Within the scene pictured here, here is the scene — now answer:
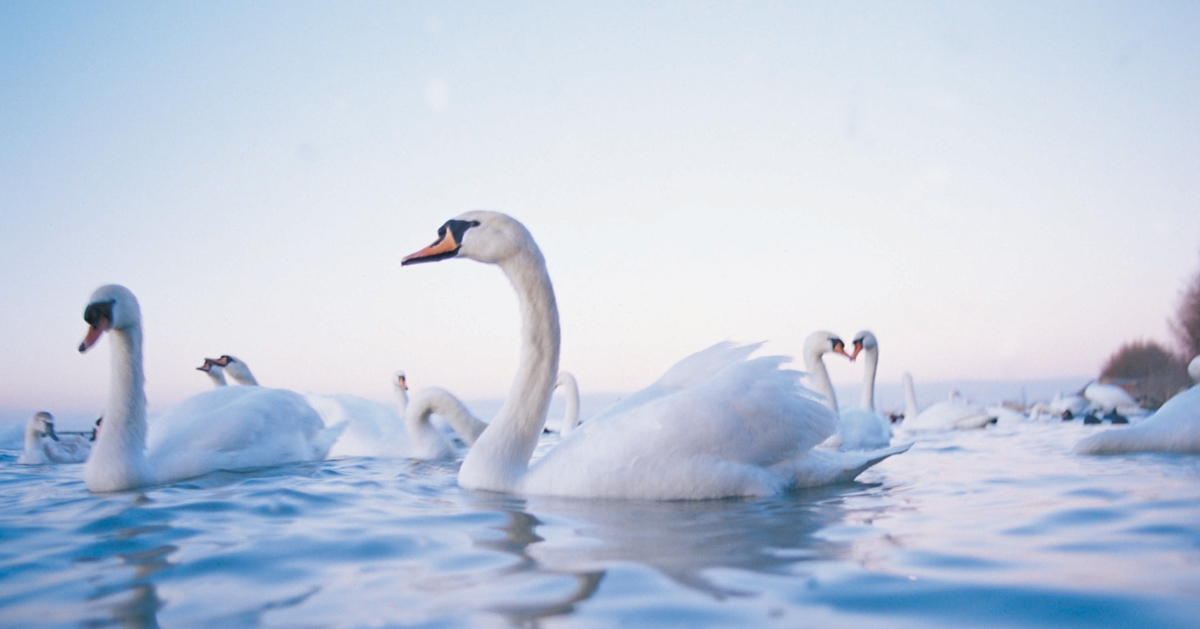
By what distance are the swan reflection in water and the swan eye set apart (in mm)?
3291

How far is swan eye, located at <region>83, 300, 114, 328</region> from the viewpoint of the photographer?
607 cm

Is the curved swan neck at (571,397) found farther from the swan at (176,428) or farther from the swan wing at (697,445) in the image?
the swan wing at (697,445)

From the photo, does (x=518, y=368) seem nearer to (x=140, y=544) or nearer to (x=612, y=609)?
(x=140, y=544)

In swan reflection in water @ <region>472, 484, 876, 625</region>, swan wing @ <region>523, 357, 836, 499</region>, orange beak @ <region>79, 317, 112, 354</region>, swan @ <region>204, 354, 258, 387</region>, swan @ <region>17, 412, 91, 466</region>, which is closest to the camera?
swan reflection in water @ <region>472, 484, 876, 625</region>

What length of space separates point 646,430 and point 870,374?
38.5ft

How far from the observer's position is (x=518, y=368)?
566 cm

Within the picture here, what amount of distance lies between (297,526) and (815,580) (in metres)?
2.65

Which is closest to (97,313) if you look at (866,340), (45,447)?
(45,447)

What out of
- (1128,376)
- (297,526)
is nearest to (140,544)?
(297,526)

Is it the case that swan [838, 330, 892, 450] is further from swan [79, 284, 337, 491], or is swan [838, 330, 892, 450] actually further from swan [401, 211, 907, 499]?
swan [79, 284, 337, 491]

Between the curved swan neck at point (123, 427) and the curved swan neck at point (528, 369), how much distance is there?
2.54m

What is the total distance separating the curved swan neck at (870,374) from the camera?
1542cm

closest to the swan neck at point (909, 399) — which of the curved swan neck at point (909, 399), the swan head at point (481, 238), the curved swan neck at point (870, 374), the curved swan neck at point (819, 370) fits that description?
the curved swan neck at point (909, 399)

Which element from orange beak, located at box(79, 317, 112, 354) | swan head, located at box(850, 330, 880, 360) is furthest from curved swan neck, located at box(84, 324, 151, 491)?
swan head, located at box(850, 330, 880, 360)
